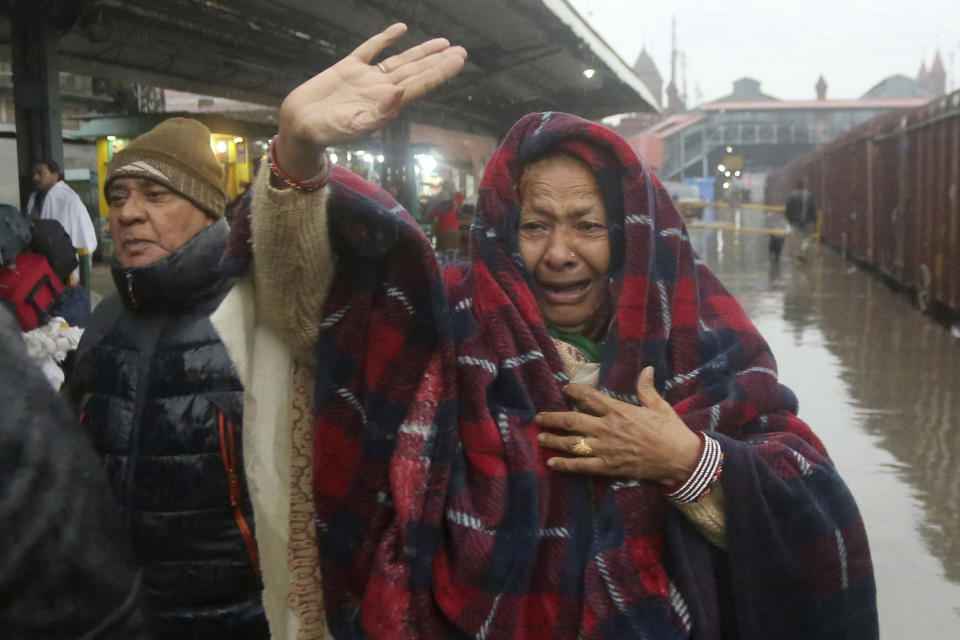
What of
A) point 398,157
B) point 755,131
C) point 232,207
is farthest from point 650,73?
point 232,207

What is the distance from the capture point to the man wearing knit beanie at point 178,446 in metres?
1.87

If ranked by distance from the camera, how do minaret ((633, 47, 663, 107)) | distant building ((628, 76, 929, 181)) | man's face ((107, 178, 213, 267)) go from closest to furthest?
man's face ((107, 178, 213, 267)), distant building ((628, 76, 929, 181)), minaret ((633, 47, 663, 107))

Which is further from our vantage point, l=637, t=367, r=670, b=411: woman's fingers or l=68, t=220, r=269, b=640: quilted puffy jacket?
l=68, t=220, r=269, b=640: quilted puffy jacket

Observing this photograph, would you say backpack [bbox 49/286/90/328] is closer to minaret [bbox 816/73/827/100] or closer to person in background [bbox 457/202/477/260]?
person in background [bbox 457/202/477/260]

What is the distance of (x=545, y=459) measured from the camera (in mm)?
1584

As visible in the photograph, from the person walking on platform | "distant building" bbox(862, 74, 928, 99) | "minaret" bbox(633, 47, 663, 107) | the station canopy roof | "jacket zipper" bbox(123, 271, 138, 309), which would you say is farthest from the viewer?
"minaret" bbox(633, 47, 663, 107)

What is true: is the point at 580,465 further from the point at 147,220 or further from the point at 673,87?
the point at 673,87

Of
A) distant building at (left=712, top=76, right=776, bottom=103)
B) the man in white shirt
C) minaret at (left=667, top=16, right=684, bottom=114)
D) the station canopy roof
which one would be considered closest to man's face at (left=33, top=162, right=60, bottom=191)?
the man in white shirt

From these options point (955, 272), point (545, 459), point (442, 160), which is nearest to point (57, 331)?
point (545, 459)

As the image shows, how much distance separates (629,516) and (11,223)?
2.75 meters

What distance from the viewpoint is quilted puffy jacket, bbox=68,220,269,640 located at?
1866 mm

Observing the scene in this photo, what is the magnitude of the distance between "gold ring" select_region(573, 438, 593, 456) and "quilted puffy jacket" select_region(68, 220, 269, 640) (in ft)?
2.41

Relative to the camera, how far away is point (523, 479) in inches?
59.3

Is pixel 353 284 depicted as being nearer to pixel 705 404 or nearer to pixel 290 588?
pixel 290 588
